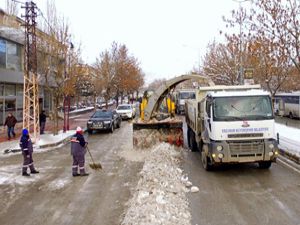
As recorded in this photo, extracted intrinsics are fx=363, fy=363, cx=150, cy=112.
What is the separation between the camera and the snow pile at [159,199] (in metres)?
6.54

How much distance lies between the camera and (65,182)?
10.3m

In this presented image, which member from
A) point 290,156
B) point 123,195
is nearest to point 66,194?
point 123,195

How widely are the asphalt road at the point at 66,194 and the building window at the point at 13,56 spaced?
14.4 m

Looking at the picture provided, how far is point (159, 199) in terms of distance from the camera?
7527 mm

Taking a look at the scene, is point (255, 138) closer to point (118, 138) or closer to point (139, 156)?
point (139, 156)

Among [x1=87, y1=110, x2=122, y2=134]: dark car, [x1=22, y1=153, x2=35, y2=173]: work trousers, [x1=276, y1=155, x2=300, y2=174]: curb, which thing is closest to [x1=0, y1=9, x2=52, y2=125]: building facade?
[x1=87, y1=110, x2=122, y2=134]: dark car

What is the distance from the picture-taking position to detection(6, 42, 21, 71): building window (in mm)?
26409

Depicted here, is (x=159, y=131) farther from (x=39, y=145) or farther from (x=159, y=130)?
(x=39, y=145)

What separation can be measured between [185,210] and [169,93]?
10856 mm

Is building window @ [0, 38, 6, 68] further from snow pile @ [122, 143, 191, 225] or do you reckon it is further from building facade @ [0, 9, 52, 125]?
snow pile @ [122, 143, 191, 225]

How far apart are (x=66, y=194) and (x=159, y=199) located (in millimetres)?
2721

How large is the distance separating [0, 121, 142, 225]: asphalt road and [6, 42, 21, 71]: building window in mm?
14434

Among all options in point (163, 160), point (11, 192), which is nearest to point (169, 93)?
point (163, 160)

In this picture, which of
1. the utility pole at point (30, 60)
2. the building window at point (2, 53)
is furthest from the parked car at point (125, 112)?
the utility pole at point (30, 60)
